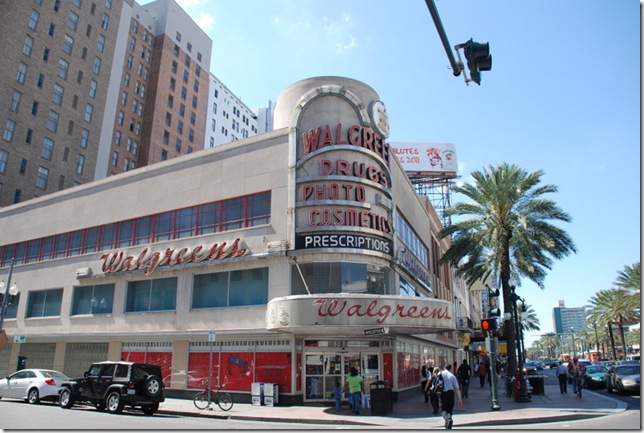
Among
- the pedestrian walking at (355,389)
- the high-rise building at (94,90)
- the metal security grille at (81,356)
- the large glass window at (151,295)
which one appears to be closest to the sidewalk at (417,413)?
the pedestrian walking at (355,389)

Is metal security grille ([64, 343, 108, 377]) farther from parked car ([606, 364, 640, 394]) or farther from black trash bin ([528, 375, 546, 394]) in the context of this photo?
parked car ([606, 364, 640, 394])

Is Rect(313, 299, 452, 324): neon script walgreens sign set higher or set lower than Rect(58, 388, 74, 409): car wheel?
higher

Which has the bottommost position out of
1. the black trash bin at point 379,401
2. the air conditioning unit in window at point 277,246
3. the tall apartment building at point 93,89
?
the black trash bin at point 379,401

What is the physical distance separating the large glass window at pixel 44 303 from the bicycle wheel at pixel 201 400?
1552cm

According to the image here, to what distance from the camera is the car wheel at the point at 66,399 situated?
2047 centimetres

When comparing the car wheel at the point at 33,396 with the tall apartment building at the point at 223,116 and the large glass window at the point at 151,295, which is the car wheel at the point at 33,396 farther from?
the tall apartment building at the point at 223,116

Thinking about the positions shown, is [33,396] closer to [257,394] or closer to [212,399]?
[212,399]

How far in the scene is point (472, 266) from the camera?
30.0m

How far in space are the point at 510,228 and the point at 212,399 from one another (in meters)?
17.7

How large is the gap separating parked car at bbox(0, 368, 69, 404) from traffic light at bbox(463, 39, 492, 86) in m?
22.3

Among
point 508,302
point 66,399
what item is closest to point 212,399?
A: point 66,399

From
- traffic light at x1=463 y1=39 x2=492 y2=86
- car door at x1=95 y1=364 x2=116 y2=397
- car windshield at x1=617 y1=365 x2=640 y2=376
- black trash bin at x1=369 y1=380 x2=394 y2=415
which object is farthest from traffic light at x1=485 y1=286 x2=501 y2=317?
car door at x1=95 y1=364 x2=116 y2=397

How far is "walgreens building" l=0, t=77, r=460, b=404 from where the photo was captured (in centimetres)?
2291

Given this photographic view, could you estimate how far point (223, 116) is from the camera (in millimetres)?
93750
